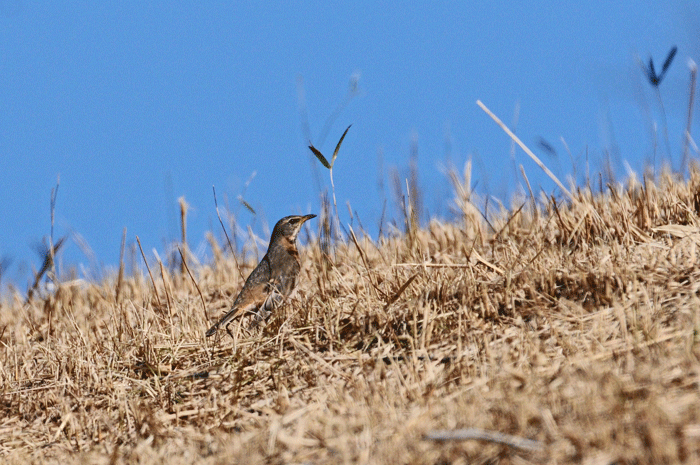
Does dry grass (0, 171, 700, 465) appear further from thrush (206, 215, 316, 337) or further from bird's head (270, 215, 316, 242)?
bird's head (270, 215, 316, 242)

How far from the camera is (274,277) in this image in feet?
16.5

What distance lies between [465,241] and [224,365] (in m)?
2.60

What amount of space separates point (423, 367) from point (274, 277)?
6.69ft

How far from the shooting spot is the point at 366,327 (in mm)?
3746

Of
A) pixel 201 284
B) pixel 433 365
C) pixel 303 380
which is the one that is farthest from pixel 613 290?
pixel 201 284

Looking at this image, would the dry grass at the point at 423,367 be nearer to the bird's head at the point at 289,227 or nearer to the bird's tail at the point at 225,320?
the bird's tail at the point at 225,320

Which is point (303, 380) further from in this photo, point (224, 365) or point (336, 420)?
point (336, 420)

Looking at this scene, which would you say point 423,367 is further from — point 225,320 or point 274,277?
point 274,277

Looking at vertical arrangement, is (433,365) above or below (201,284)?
below

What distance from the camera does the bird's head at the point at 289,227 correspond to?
5.68 metres

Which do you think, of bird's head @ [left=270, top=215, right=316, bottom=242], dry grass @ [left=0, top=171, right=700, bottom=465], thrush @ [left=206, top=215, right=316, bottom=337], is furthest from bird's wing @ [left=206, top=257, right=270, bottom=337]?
bird's head @ [left=270, top=215, right=316, bottom=242]

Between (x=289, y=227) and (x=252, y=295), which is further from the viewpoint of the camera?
(x=289, y=227)

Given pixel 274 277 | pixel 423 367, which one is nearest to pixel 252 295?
pixel 274 277

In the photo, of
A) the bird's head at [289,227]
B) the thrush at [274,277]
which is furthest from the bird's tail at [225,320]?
the bird's head at [289,227]
